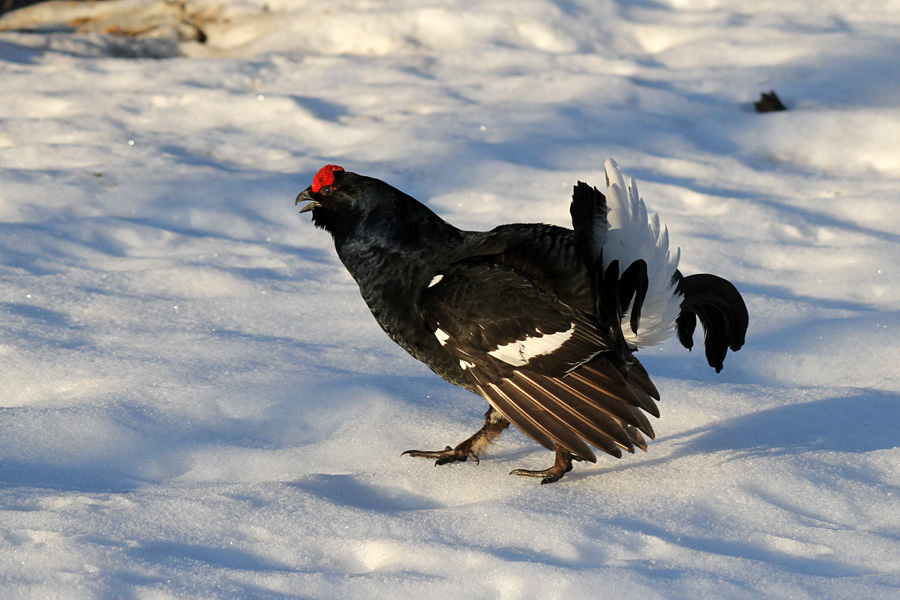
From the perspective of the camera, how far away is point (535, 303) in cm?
287

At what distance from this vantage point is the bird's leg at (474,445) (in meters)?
3.20

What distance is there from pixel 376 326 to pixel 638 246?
1638 millimetres

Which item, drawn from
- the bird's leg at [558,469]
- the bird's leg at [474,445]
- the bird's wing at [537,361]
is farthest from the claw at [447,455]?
the bird's wing at [537,361]

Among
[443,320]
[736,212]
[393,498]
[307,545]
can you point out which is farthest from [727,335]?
[736,212]

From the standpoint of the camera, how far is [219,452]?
3133 mm

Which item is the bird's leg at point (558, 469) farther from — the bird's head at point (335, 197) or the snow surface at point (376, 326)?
the bird's head at point (335, 197)

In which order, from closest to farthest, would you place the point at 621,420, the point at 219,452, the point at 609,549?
the point at 609,549
the point at 621,420
the point at 219,452

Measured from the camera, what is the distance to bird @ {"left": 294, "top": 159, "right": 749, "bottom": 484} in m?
2.81

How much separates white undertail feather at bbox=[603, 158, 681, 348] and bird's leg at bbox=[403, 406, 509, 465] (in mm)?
527

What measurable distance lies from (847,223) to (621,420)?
11.0 feet

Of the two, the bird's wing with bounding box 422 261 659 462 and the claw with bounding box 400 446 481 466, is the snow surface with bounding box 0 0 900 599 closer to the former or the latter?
the claw with bounding box 400 446 481 466

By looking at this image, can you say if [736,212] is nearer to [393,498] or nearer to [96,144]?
[393,498]

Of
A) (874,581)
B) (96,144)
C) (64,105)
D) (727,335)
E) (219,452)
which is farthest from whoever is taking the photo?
(64,105)

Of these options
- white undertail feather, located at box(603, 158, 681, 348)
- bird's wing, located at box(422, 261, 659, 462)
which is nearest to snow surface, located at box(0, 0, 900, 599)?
bird's wing, located at box(422, 261, 659, 462)
